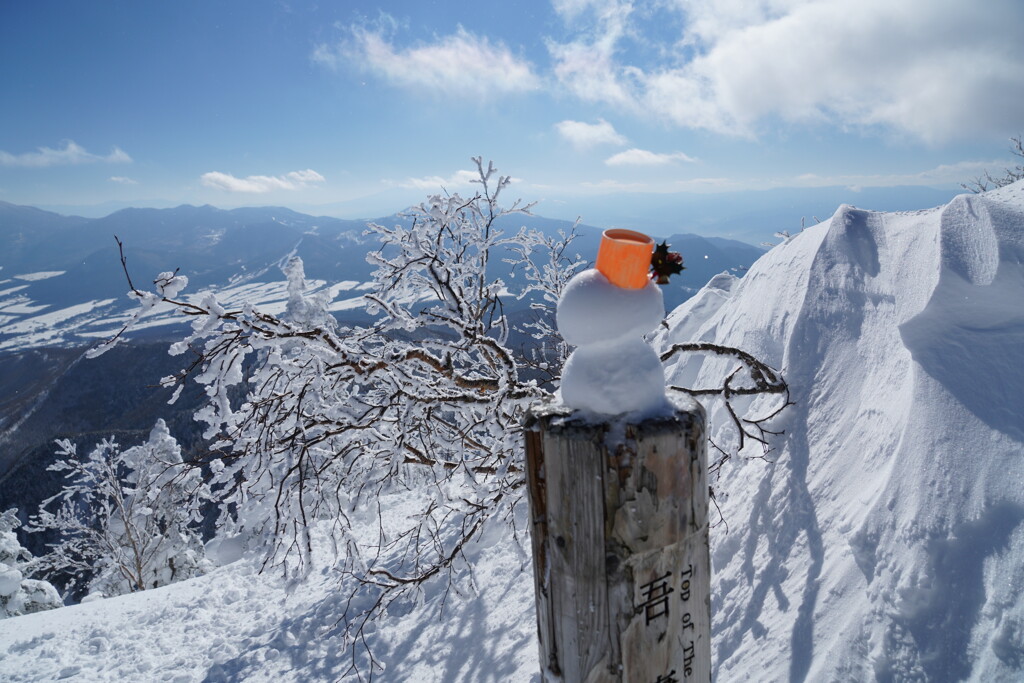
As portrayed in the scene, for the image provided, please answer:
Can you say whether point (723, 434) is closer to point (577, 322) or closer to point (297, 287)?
point (577, 322)

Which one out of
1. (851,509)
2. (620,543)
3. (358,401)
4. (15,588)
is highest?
(620,543)

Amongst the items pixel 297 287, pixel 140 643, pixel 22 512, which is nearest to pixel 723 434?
pixel 297 287

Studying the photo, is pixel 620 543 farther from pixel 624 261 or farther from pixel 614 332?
A: pixel 624 261

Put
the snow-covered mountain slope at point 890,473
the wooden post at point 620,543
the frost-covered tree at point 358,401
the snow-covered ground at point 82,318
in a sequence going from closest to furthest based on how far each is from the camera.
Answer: the wooden post at point 620,543
the snow-covered mountain slope at point 890,473
the frost-covered tree at point 358,401
the snow-covered ground at point 82,318

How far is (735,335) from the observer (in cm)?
545

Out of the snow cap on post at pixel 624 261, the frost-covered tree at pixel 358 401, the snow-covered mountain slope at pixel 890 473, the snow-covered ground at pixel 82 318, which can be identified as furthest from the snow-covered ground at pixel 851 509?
the snow-covered ground at pixel 82 318

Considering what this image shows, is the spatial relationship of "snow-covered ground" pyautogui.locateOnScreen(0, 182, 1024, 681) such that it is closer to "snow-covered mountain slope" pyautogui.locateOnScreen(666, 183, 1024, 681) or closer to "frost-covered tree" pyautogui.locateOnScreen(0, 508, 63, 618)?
"snow-covered mountain slope" pyautogui.locateOnScreen(666, 183, 1024, 681)

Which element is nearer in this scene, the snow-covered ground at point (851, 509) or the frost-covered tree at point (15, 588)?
the snow-covered ground at point (851, 509)

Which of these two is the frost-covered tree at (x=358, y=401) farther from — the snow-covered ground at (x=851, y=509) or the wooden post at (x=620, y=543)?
the wooden post at (x=620, y=543)

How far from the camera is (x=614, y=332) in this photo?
130cm

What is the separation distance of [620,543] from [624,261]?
0.74m

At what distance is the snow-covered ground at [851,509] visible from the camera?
263 cm

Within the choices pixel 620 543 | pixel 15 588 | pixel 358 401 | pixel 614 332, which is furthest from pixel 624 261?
pixel 15 588

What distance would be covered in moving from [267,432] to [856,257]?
5545 mm
